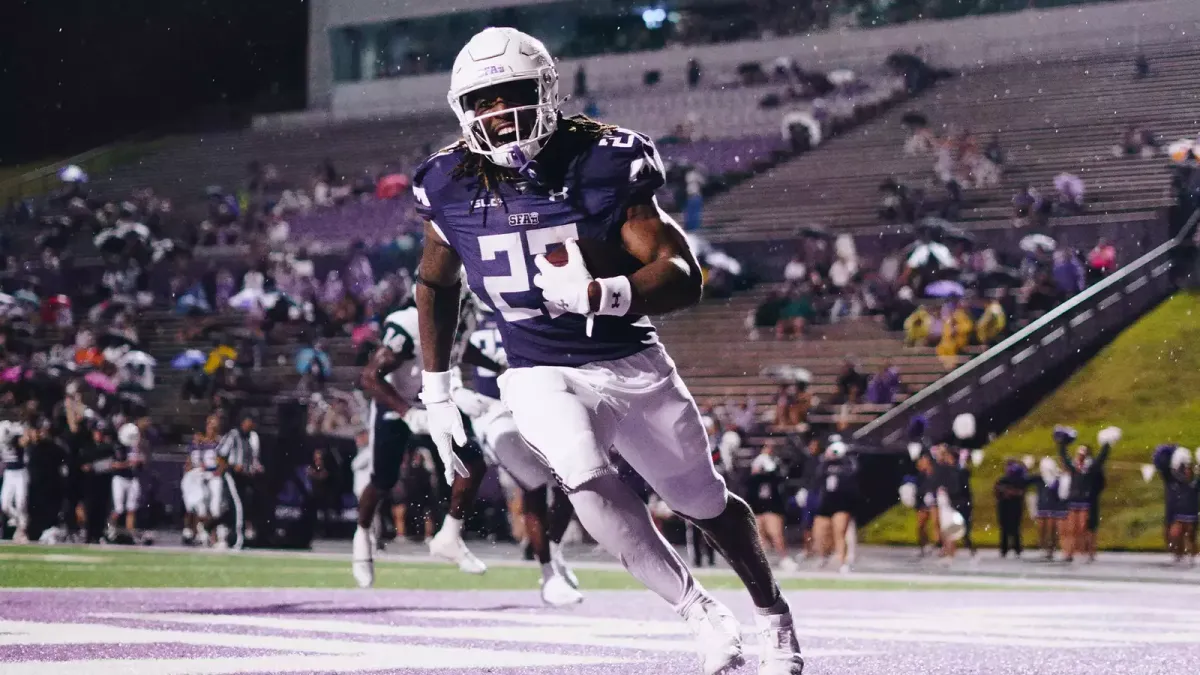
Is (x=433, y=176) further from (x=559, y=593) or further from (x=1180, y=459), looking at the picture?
(x=1180, y=459)

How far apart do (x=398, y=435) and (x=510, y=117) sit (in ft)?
16.2

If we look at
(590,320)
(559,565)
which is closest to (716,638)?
(590,320)

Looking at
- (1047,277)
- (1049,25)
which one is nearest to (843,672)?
(1047,277)

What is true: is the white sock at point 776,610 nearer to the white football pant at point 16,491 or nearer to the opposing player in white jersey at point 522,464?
the opposing player in white jersey at point 522,464

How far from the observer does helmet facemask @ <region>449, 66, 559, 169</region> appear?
379 cm

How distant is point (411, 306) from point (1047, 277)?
35.9 ft

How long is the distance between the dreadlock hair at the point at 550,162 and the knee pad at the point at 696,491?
30.7 inches

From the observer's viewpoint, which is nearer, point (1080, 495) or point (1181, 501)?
point (1181, 501)

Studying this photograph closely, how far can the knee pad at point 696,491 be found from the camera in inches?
150

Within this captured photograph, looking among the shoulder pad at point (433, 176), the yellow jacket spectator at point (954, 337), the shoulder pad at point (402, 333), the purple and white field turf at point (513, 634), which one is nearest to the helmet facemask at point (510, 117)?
the shoulder pad at point (433, 176)

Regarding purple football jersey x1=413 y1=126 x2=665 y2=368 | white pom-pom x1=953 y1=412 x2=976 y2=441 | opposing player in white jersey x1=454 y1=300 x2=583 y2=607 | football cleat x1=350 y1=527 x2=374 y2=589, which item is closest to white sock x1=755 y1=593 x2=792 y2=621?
purple football jersey x1=413 y1=126 x2=665 y2=368

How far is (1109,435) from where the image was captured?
15.8 meters

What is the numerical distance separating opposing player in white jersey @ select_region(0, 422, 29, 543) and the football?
11.5 meters

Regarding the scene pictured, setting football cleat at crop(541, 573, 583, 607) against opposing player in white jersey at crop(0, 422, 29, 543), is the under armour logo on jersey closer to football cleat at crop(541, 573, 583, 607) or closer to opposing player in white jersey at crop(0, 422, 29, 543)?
football cleat at crop(541, 573, 583, 607)
